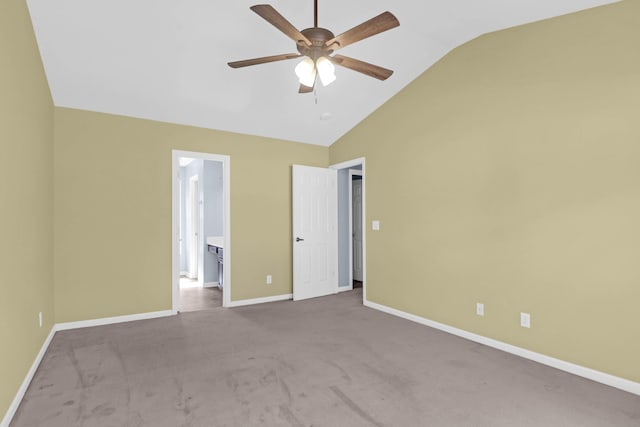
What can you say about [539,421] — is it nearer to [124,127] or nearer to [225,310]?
[225,310]

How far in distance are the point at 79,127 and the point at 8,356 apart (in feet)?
9.20

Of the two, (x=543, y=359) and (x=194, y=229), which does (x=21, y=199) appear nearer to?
(x=543, y=359)

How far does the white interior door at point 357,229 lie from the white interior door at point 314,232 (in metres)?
1.20

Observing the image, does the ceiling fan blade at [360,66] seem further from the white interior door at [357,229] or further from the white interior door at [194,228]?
the white interior door at [194,228]

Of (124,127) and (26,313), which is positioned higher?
(124,127)

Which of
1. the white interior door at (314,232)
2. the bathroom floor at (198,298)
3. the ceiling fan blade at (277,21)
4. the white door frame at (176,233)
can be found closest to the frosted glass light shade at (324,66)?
the ceiling fan blade at (277,21)

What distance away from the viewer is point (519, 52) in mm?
3248

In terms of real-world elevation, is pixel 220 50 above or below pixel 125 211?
above

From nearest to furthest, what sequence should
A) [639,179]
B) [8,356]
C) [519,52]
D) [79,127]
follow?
1. [8,356]
2. [639,179]
3. [519,52]
4. [79,127]

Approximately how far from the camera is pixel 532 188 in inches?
123

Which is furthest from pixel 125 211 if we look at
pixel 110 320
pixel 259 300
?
pixel 259 300

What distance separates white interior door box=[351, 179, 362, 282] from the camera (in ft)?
22.7

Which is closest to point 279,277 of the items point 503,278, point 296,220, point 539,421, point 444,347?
point 296,220

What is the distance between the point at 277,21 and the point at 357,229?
526 cm
